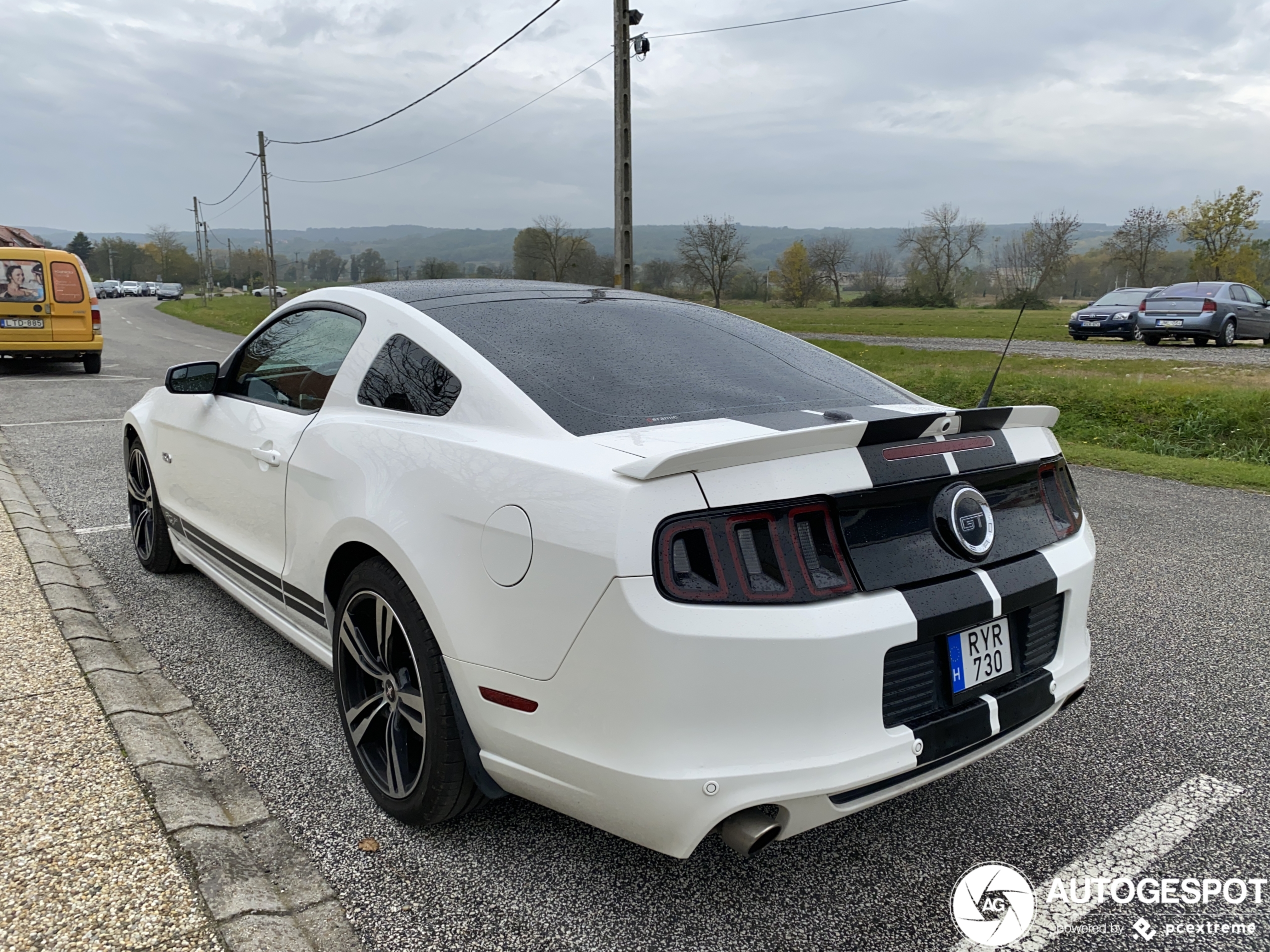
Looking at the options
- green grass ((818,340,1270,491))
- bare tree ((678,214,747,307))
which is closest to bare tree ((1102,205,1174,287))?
bare tree ((678,214,747,307))

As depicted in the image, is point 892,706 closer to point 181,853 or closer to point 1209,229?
point 181,853

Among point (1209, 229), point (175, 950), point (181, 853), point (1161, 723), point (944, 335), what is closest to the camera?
point (175, 950)

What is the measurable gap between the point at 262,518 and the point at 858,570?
2.21 meters

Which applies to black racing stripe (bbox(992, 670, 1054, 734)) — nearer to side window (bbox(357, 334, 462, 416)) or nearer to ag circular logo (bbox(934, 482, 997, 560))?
ag circular logo (bbox(934, 482, 997, 560))

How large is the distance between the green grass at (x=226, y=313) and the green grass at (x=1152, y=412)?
942 inches

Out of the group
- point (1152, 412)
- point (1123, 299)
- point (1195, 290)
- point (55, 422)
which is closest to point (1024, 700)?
point (1152, 412)

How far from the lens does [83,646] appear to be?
3.64 metres

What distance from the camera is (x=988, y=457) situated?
230 centimetres

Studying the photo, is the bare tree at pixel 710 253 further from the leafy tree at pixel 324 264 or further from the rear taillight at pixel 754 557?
the rear taillight at pixel 754 557

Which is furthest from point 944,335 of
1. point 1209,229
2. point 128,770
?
point 1209,229

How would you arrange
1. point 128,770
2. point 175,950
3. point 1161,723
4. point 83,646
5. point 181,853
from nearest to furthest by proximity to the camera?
1. point 175,950
2. point 181,853
3. point 128,770
4. point 1161,723
5. point 83,646

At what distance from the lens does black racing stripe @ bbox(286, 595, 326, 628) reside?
115 inches

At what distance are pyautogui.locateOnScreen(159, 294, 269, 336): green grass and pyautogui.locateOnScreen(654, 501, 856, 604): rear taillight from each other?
29.3 metres

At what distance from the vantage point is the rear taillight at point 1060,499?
2.53 meters
